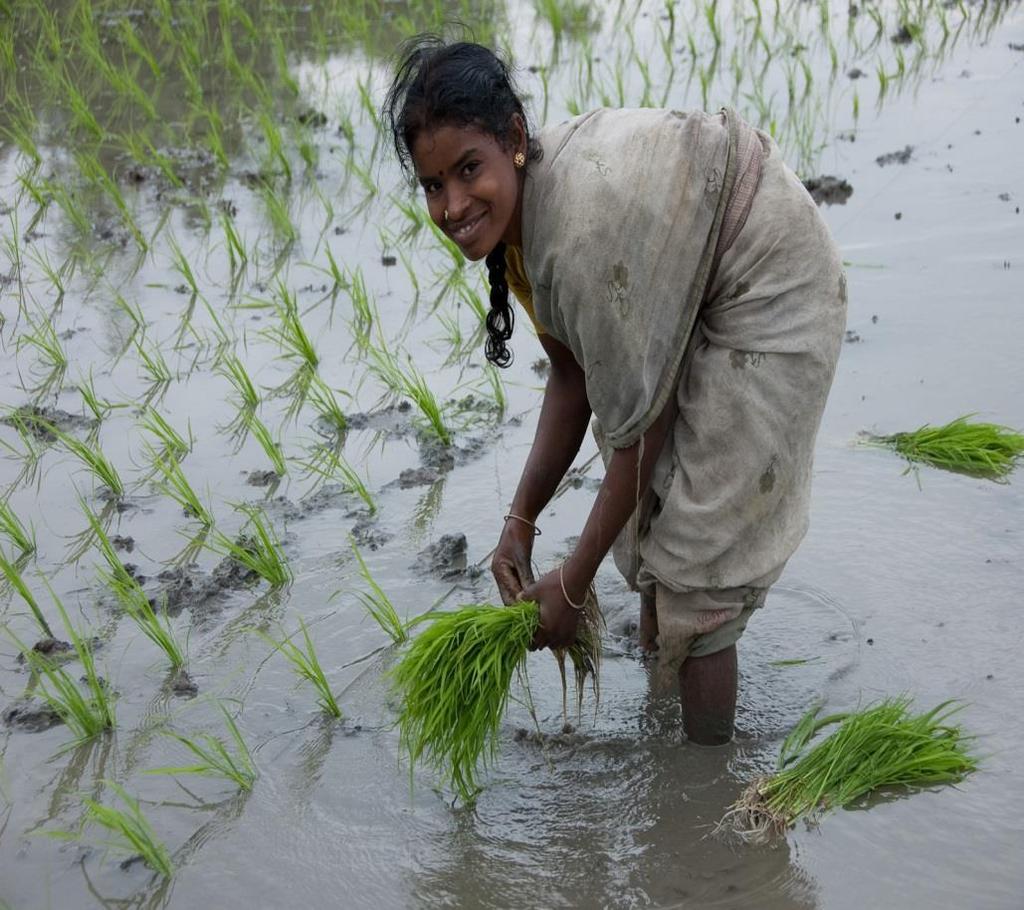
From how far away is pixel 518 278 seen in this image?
2.39m

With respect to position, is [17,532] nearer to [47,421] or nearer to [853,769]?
[47,421]

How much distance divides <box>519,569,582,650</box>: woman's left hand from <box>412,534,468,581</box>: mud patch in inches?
34.9

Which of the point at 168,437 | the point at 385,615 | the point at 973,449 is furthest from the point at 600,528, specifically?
the point at 168,437

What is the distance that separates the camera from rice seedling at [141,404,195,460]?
3680mm

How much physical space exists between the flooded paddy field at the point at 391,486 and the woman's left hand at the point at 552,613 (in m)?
0.35

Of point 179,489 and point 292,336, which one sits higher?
point 292,336

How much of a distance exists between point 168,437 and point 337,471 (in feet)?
1.74

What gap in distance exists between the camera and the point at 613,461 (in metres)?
2.22

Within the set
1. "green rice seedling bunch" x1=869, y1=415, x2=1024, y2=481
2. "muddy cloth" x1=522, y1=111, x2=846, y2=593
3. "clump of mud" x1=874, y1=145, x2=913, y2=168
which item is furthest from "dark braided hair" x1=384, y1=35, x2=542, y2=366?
"clump of mud" x1=874, y1=145, x2=913, y2=168

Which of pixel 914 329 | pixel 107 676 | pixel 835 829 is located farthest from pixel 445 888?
pixel 914 329

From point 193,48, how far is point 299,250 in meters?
2.25

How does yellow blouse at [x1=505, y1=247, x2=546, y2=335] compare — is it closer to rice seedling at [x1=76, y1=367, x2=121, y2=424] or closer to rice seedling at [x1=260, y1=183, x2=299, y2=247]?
rice seedling at [x1=76, y1=367, x2=121, y2=424]

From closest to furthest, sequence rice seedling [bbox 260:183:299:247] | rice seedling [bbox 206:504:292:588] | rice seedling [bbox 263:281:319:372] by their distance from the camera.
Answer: rice seedling [bbox 206:504:292:588] < rice seedling [bbox 263:281:319:372] < rice seedling [bbox 260:183:299:247]

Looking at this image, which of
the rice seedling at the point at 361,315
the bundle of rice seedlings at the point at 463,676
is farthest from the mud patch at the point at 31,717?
the rice seedling at the point at 361,315
